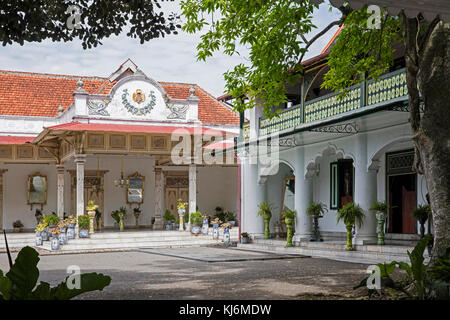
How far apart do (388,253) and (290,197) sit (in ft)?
25.6

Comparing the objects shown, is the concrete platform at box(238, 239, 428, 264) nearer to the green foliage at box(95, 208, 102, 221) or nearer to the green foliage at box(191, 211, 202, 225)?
the green foliage at box(191, 211, 202, 225)

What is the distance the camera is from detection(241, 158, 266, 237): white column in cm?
2078

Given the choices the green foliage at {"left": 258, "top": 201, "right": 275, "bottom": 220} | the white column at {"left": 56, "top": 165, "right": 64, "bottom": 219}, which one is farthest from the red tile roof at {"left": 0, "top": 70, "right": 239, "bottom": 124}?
the green foliage at {"left": 258, "top": 201, "right": 275, "bottom": 220}

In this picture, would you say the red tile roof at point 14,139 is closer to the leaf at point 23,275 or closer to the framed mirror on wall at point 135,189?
the framed mirror on wall at point 135,189

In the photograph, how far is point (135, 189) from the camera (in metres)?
27.1

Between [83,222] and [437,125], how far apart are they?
14.6 meters

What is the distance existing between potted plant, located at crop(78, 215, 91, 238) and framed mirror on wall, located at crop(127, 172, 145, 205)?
6634mm

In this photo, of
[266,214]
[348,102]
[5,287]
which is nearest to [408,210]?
[348,102]

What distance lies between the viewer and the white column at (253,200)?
20781 millimetres

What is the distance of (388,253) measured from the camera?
561 inches

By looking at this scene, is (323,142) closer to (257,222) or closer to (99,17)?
(257,222)
